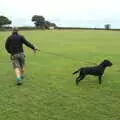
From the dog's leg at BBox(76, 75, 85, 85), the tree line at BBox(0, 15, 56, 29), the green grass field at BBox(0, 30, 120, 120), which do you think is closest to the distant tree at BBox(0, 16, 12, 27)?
the tree line at BBox(0, 15, 56, 29)

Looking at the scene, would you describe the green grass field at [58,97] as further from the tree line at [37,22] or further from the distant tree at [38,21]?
the distant tree at [38,21]

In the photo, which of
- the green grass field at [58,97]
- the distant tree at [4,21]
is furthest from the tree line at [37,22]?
the green grass field at [58,97]

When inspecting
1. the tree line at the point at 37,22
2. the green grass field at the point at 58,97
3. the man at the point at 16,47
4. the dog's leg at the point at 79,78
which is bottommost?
the tree line at the point at 37,22

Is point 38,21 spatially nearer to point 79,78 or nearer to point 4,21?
point 4,21

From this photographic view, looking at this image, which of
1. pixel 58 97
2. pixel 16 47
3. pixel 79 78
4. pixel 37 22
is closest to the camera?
pixel 58 97

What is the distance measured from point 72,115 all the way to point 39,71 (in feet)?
28.3

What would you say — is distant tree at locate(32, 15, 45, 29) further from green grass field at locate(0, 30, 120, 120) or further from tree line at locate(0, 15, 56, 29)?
green grass field at locate(0, 30, 120, 120)

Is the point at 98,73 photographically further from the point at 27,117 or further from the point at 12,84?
the point at 27,117

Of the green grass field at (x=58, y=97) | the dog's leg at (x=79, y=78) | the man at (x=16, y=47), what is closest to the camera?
the green grass field at (x=58, y=97)

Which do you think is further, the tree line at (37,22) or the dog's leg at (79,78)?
the tree line at (37,22)

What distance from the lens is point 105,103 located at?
490 inches

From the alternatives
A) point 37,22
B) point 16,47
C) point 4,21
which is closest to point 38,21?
point 37,22

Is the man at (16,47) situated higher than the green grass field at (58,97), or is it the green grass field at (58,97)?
the man at (16,47)

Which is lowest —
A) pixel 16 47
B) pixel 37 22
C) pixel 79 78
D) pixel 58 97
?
pixel 37 22
